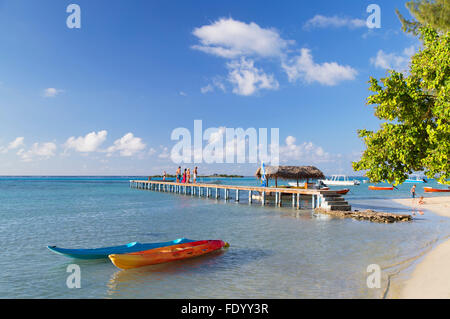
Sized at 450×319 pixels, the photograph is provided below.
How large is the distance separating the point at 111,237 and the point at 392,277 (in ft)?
38.1

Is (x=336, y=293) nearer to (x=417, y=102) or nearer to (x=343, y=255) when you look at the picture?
(x=343, y=255)

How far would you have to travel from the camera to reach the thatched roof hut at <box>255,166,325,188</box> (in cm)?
3153

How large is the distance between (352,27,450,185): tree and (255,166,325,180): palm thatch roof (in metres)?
22.5

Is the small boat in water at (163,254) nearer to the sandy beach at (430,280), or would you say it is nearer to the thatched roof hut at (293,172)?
the sandy beach at (430,280)


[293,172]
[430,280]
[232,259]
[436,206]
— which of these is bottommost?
[436,206]

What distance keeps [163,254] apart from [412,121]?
835 cm

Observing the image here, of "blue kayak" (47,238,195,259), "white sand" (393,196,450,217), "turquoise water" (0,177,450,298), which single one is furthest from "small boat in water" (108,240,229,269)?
"white sand" (393,196,450,217)

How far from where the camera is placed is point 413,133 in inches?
315

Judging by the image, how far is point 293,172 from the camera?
31.9 metres

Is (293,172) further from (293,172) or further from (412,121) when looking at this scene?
(412,121)

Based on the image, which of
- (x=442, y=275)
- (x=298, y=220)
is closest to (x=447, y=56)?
(x=442, y=275)

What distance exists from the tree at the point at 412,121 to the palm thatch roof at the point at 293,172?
73.7 ft

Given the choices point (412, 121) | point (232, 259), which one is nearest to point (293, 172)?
point (232, 259)

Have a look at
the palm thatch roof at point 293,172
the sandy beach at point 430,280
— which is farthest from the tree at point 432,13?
the palm thatch roof at point 293,172
